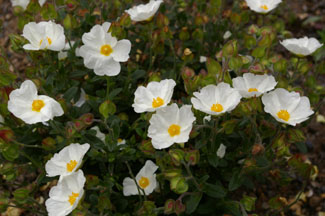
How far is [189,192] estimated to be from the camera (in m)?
1.87

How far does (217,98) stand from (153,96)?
12.0 inches

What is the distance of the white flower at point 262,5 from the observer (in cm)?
221

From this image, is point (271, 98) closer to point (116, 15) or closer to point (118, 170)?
point (118, 170)

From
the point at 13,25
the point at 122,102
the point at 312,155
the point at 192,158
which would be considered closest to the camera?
the point at 192,158

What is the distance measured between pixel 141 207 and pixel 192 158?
0.42 m

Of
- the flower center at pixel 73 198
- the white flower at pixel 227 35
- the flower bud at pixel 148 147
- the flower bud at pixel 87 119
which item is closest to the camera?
the flower center at pixel 73 198

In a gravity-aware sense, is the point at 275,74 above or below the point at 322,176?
above

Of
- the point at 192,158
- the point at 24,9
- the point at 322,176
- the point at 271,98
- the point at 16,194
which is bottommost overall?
the point at 322,176

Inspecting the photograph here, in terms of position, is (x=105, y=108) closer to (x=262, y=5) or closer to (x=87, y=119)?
(x=87, y=119)

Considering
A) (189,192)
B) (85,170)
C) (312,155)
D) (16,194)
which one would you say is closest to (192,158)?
(189,192)

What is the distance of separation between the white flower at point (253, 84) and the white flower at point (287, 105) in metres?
0.04

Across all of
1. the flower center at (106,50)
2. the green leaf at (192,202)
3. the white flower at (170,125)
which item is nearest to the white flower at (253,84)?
the white flower at (170,125)

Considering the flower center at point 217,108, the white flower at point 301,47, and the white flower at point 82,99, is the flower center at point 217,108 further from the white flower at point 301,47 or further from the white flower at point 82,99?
the white flower at point 82,99

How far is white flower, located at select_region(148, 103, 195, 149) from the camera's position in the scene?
1.58 meters
